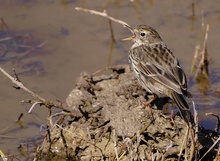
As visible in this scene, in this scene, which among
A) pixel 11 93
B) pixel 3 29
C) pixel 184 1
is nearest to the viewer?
pixel 11 93

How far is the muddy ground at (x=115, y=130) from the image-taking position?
8.41 metres

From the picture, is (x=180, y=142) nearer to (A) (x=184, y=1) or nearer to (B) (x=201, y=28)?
(B) (x=201, y=28)

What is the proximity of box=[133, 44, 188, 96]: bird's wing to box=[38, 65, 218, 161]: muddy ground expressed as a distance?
1.21ft

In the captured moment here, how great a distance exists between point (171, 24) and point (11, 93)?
3.50 m

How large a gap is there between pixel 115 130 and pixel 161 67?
1182mm

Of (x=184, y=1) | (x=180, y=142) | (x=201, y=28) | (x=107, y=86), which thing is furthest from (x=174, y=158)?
(x=184, y=1)

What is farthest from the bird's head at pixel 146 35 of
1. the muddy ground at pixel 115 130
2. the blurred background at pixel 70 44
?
the blurred background at pixel 70 44

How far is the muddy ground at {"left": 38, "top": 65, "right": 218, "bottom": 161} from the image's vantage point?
8414 millimetres

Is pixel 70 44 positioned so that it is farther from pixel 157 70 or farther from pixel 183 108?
pixel 183 108

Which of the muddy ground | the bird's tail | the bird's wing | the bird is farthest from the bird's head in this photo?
the bird's tail

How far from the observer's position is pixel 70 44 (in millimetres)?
11867

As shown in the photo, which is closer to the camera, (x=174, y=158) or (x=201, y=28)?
(x=174, y=158)

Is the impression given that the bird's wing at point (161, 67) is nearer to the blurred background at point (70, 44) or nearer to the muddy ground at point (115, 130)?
the muddy ground at point (115, 130)

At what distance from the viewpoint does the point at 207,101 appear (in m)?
10.5
